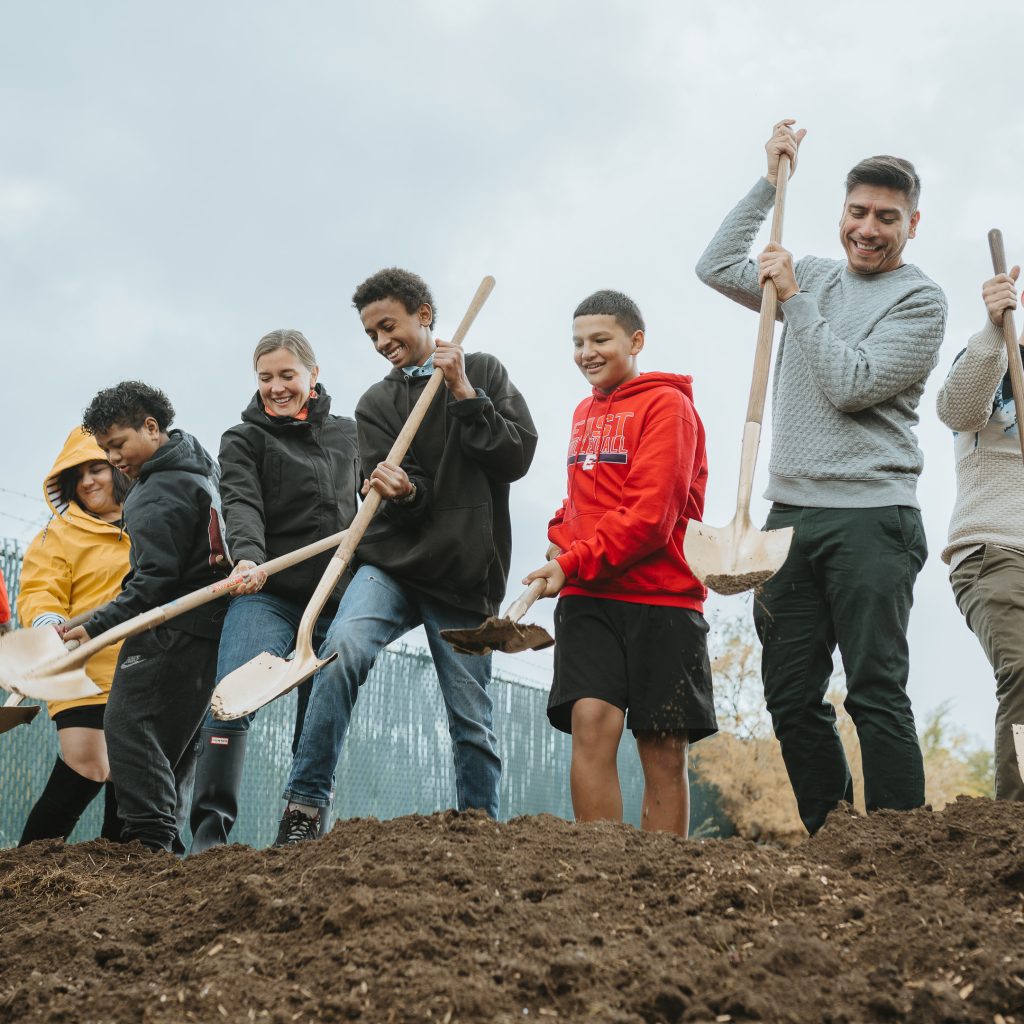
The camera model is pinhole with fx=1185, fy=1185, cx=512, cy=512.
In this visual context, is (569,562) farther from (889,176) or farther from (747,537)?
(889,176)

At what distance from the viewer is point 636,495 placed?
11.5 feet

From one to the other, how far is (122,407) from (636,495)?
6.52ft

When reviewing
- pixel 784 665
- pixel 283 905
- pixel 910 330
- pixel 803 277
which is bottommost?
pixel 283 905

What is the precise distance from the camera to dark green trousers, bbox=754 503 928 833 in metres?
3.19

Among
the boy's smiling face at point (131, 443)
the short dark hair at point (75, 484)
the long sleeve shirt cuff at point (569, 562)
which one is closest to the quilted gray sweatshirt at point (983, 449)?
the long sleeve shirt cuff at point (569, 562)

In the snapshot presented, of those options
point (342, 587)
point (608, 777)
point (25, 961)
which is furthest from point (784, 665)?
point (25, 961)

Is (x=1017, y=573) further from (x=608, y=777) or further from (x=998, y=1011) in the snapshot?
(x=998, y=1011)

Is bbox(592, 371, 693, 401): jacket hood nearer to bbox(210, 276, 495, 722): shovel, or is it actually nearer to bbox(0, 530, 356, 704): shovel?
bbox(210, 276, 495, 722): shovel

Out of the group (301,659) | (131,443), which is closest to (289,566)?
(301,659)

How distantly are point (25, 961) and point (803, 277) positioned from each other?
2985 mm

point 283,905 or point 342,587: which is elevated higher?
point 342,587

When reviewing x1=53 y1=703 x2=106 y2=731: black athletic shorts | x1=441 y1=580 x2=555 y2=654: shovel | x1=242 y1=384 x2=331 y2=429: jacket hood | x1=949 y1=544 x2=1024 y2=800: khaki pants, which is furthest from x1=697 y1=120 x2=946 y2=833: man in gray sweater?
x1=53 y1=703 x2=106 y2=731: black athletic shorts

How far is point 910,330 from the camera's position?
3512 millimetres

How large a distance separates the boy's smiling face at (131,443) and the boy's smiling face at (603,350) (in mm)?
1633
